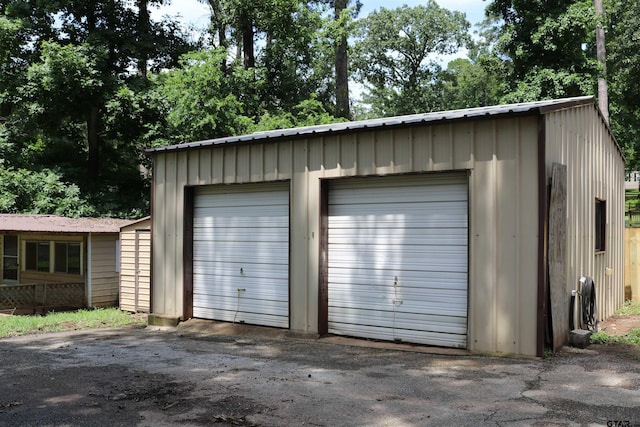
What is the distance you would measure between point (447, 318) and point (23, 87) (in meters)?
19.1

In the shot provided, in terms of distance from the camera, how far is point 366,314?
9.19m

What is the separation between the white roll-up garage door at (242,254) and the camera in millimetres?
10141

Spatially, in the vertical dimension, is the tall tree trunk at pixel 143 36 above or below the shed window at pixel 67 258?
above

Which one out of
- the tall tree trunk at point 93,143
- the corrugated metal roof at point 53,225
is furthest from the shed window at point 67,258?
the tall tree trunk at point 93,143

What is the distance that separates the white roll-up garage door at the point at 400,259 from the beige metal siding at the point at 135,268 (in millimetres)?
6454

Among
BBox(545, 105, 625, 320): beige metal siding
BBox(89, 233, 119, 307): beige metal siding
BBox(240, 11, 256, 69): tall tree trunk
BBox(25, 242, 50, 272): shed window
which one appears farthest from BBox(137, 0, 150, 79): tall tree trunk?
BBox(545, 105, 625, 320): beige metal siding

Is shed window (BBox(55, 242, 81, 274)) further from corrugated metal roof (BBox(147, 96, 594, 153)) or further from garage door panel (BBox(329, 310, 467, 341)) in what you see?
garage door panel (BBox(329, 310, 467, 341))

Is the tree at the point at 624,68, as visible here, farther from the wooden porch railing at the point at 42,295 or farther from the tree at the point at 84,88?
the wooden porch railing at the point at 42,295

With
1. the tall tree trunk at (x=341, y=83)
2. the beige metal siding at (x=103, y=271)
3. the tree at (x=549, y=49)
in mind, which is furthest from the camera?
the tall tree trunk at (x=341, y=83)

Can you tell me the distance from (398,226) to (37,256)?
1282cm

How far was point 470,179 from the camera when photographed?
803 centimetres

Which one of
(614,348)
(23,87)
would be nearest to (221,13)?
(23,87)

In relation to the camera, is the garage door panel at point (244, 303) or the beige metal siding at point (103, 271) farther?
the beige metal siding at point (103, 271)

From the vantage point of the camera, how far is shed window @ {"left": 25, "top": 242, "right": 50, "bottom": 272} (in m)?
17.1
